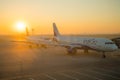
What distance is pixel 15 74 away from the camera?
22.5 metres

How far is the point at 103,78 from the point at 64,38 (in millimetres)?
30693

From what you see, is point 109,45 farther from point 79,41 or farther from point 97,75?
point 97,75

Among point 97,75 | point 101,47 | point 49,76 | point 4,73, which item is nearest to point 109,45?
point 101,47

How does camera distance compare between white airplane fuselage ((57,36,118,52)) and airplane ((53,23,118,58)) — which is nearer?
white airplane fuselage ((57,36,118,52))

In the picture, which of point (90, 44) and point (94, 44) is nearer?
point (94, 44)

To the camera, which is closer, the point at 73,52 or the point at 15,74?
the point at 15,74

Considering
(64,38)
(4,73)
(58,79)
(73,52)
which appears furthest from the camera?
(64,38)

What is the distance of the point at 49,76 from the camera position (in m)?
21.3

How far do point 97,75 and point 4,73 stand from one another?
38.7 feet

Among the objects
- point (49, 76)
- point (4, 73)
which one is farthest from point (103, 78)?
point (4, 73)

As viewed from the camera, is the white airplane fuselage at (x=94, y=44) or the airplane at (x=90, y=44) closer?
the white airplane fuselage at (x=94, y=44)

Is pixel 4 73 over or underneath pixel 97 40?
underneath

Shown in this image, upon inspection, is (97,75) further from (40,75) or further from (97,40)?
(97,40)

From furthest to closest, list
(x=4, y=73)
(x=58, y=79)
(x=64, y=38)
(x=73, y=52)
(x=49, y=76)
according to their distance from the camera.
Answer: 1. (x=64, y=38)
2. (x=73, y=52)
3. (x=4, y=73)
4. (x=49, y=76)
5. (x=58, y=79)
